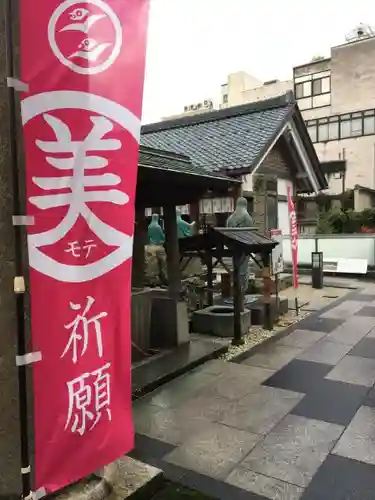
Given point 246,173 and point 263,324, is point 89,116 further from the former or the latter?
point 246,173

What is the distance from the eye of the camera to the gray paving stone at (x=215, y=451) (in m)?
3.61

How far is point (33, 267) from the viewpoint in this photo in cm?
238

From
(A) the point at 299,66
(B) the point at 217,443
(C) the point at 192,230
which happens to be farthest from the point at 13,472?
(A) the point at 299,66

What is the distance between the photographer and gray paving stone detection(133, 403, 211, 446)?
4199 mm

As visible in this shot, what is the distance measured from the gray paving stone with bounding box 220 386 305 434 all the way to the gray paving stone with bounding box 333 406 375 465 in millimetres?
693

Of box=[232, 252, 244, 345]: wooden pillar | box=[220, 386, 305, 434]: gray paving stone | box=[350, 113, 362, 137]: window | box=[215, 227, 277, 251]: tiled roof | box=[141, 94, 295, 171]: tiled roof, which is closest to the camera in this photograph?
box=[220, 386, 305, 434]: gray paving stone

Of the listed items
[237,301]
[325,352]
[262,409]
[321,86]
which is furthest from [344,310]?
[321,86]

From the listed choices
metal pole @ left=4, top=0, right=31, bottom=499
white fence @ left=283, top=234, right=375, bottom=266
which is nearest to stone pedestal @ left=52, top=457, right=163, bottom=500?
metal pole @ left=4, top=0, right=31, bottom=499

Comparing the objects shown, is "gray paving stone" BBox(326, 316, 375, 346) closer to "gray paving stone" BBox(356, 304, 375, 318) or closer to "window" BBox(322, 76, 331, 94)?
"gray paving stone" BBox(356, 304, 375, 318)

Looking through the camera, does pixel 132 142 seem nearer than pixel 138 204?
Yes

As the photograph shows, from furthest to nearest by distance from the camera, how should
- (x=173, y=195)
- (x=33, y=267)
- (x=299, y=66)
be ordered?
(x=299, y=66) < (x=173, y=195) < (x=33, y=267)

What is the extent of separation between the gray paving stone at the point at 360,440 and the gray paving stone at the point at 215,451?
0.82m

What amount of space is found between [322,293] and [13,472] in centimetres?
1127

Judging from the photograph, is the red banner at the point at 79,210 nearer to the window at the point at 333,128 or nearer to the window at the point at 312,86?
the window at the point at 333,128
